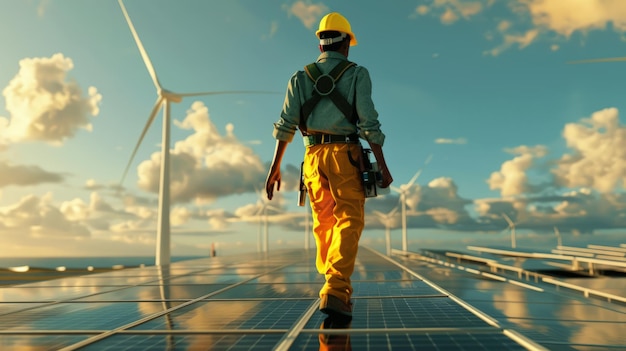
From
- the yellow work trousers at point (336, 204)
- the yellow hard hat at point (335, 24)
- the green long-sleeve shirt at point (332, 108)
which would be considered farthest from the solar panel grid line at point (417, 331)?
the yellow hard hat at point (335, 24)

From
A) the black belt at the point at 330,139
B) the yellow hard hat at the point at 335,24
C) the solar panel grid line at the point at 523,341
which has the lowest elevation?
the solar panel grid line at the point at 523,341

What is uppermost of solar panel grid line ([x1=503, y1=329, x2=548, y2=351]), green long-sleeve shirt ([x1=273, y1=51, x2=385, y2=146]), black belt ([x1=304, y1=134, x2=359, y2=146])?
green long-sleeve shirt ([x1=273, y1=51, x2=385, y2=146])

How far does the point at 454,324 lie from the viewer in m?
4.50

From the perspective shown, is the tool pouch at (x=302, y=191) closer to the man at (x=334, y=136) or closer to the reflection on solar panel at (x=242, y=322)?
the man at (x=334, y=136)

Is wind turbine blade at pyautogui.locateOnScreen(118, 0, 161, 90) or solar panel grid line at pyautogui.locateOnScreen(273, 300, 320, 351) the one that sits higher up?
wind turbine blade at pyautogui.locateOnScreen(118, 0, 161, 90)

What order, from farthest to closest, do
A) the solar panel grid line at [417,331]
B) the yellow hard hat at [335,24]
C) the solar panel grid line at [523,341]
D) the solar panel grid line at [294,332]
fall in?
the yellow hard hat at [335,24] < the solar panel grid line at [417,331] < the solar panel grid line at [294,332] < the solar panel grid line at [523,341]

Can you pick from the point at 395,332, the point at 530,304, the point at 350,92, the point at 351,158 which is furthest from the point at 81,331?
the point at 530,304

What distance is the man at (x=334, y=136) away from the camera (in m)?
5.52

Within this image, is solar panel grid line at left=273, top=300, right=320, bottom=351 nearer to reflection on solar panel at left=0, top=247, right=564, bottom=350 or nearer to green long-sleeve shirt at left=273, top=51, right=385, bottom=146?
reflection on solar panel at left=0, top=247, right=564, bottom=350

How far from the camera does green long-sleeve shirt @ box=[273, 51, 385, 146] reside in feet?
18.4

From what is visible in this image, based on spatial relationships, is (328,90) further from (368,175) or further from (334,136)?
(368,175)

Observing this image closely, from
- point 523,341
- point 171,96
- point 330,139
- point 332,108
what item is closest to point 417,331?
point 523,341

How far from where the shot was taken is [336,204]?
5605 mm

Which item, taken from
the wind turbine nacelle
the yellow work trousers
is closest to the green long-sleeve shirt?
the yellow work trousers
